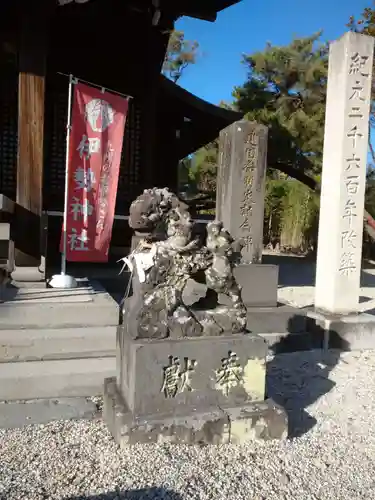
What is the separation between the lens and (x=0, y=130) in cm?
680

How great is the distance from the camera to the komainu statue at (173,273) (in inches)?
106

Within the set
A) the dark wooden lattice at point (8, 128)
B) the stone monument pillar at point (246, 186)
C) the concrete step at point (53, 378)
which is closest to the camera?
the concrete step at point (53, 378)

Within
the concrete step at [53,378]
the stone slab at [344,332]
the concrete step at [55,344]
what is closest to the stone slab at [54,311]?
the concrete step at [55,344]

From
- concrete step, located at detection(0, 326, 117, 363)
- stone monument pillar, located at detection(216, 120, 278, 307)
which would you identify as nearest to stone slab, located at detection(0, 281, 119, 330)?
concrete step, located at detection(0, 326, 117, 363)

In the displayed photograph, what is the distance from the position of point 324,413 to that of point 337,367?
1247 mm

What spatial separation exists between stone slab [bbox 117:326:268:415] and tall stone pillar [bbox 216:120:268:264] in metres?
2.74

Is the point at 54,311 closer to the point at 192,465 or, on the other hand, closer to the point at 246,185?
the point at 192,465

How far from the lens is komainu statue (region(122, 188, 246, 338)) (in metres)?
2.69

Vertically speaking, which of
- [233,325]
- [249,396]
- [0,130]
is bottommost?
[249,396]

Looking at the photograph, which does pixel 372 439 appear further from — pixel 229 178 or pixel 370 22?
pixel 370 22

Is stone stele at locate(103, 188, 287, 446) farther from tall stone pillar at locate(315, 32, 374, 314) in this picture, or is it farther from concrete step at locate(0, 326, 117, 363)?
tall stone pillar at locate(315, 32, 374, 314)

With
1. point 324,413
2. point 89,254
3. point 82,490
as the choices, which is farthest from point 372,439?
point 89,254

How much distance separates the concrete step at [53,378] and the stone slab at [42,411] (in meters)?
0.06

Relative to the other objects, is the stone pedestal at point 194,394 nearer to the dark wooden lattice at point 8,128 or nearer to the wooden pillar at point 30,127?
the wooden pillar at point 30,127
